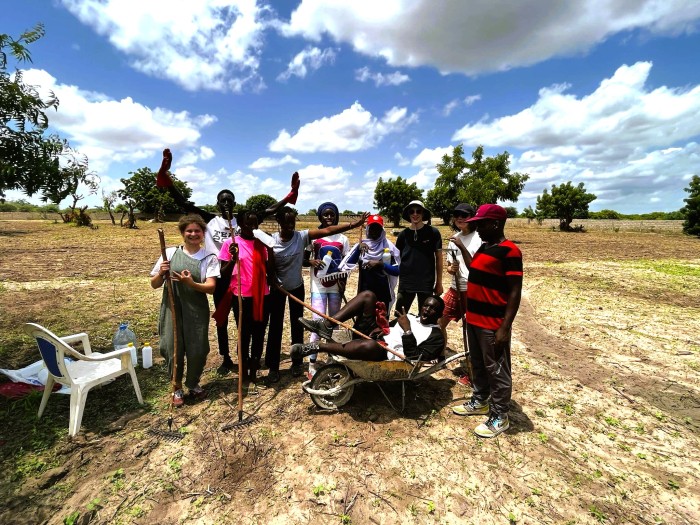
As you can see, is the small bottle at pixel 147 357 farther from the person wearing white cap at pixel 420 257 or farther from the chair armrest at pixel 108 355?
the person wearing white cap at pixel 420 257

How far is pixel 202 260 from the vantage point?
3.64 m

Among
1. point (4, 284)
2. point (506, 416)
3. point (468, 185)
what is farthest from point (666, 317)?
point (468, 185)

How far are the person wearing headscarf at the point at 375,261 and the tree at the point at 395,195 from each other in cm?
3696

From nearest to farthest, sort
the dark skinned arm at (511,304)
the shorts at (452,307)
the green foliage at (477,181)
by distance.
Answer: the dark skinned arm at (511,304) < the shorts at (452,307) < the green foliage at (477,181)

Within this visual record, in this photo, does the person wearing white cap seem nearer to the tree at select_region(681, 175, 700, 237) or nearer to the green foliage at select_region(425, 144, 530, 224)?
the green foliage at select_region(425, 144, 530, 224)

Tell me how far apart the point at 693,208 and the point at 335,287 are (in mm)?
36889

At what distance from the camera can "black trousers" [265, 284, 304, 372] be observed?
4324 mm

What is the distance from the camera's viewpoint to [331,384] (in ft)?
12.5

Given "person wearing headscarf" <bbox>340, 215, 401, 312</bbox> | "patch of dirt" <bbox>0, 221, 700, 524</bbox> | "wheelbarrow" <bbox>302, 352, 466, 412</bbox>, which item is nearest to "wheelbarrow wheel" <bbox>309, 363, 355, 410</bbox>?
"wheelbarrow" <bbox>302, 352, 466, 412</bbox>

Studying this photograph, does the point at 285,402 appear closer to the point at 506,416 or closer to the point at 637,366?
the point at 506,416

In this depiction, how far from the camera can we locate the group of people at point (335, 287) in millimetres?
3283

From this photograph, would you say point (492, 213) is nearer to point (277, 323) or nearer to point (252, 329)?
point (277, 323)

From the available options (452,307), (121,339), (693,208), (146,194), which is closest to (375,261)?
(452,307)

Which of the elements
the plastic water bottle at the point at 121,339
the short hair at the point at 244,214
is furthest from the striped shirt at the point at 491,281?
the plastic water bottle at the point at 121,339
